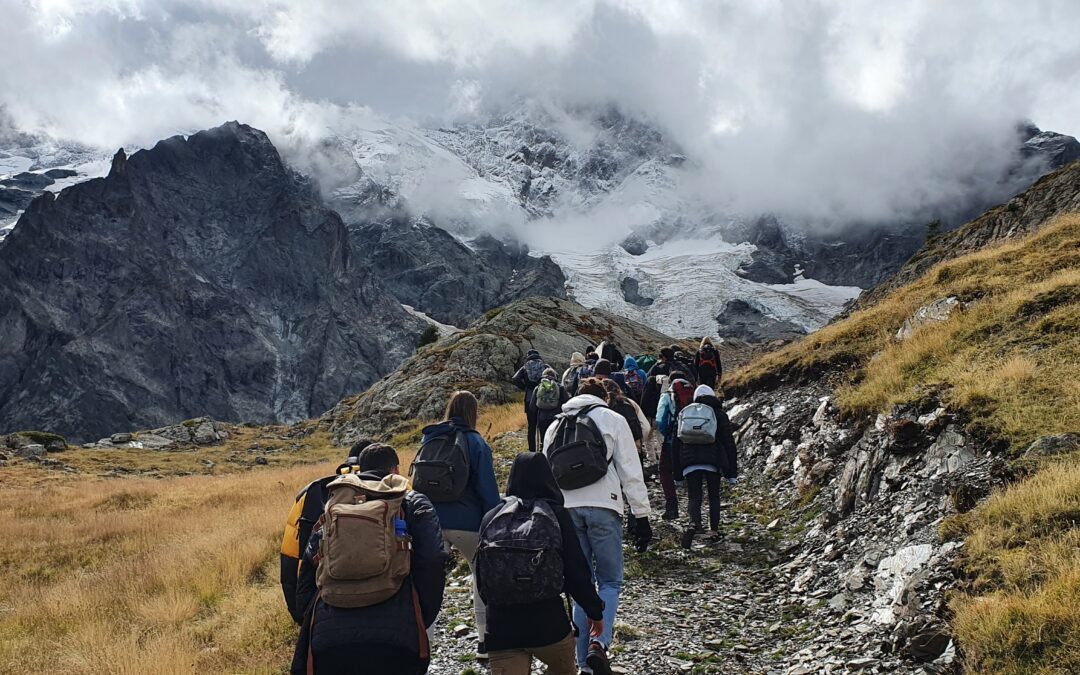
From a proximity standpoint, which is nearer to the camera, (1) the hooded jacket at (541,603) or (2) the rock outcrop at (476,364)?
(1) the hooded jacket at (541,603)

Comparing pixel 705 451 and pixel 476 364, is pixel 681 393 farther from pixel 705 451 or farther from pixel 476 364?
pixel 476 364

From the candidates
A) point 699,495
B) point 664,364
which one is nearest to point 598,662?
point 699,495

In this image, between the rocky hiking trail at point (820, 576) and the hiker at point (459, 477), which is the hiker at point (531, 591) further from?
the rocky hiking trail at point (820, 576)

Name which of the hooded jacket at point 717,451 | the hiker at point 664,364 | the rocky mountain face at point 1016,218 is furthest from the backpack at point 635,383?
the rocky mountain face at point 1016,218

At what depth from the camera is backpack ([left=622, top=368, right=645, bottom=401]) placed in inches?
614

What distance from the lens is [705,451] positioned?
9898 mm

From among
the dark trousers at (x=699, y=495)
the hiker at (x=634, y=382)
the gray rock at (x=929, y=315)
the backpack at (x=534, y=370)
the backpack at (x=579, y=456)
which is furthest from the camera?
the hiker at (x=634, y=382)

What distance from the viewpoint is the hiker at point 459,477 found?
627 cm

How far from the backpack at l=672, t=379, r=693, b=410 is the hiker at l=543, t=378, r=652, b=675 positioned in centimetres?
543

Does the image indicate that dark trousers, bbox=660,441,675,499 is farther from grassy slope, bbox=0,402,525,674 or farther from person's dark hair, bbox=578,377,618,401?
grassy slope, bbox=0,402,525,674

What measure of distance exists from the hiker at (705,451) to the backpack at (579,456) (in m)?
3.96

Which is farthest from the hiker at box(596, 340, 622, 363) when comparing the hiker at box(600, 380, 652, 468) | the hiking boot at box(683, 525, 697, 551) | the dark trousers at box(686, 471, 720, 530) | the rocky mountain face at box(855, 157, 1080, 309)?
the rocky mountain face at box(855, 157, 1080, 309)

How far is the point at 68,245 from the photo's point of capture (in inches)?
5408

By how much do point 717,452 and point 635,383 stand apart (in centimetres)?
585
